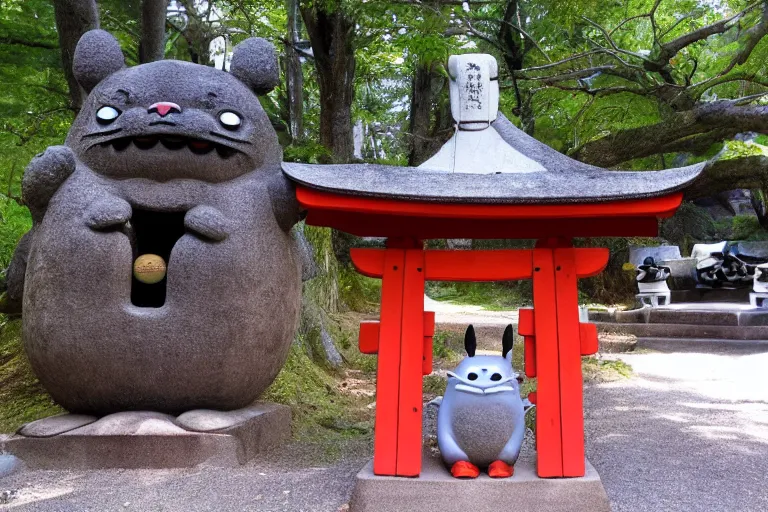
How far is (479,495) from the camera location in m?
3.52

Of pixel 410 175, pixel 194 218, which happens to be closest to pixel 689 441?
pixel 410 175

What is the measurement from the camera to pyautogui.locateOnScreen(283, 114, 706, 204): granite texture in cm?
352

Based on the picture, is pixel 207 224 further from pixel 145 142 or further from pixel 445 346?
pixel 445 346

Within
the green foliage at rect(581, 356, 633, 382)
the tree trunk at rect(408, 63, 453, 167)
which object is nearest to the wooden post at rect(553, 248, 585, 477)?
the green foliage at rect(581, 356, 633, 382)

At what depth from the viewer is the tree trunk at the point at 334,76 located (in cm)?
1045

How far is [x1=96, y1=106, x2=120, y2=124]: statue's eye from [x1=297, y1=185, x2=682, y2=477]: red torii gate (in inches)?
63.9

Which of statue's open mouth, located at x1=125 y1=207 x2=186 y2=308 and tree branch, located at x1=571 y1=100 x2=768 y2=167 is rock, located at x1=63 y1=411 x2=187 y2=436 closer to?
statue's open mouth, located at x1=125 y1=207 x2=186 y2=308

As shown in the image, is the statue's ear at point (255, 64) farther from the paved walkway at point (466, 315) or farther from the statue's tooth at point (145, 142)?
the paved walkway at point (466, 315)

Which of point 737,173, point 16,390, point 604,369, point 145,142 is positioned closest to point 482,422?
point 145,142

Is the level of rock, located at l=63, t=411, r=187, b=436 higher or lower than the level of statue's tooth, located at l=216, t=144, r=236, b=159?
lower

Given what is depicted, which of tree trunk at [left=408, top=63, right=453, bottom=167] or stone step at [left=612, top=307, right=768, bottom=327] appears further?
tree trunk at [left=408, top=63, right=453, bottom=167]

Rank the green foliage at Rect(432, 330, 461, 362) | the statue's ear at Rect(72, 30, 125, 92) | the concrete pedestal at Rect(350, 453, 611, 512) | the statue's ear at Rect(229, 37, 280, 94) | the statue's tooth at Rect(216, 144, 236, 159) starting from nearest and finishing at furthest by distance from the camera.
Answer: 1. the concrete pedestal at Rect(350, 453, 611, 512)
2. the statue's tooth at Rect(216, 144, 236, 159)
3. the statue's ear at Rect(72, 30, 125, 92)
4. the statue's ear at Rect(229, 37, 280, 94)
5. the green foliage at Rect(432, 330, 461, 362)

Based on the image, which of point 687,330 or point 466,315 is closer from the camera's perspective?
point 687,330

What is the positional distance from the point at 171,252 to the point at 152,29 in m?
3.39
